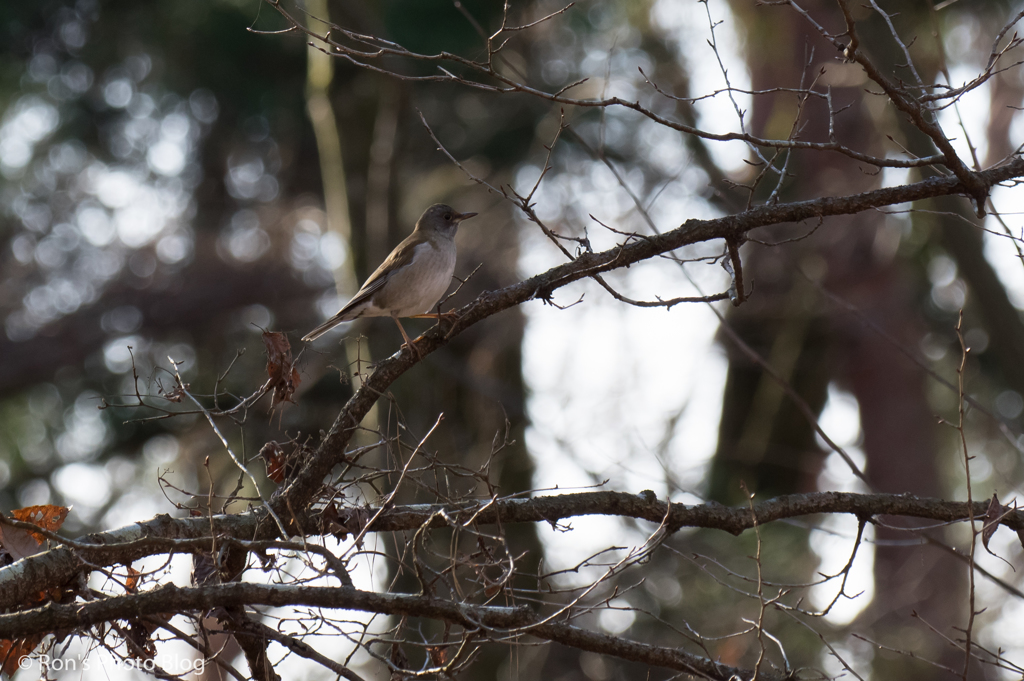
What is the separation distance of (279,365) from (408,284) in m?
1.75

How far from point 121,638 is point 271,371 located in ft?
3.74

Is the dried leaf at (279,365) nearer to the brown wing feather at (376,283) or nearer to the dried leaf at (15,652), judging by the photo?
the dried leaf at (15,652)

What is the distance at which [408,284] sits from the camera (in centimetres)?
532

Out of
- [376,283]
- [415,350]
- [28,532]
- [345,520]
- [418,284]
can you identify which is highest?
[376,283]

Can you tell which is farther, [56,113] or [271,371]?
[56,113]

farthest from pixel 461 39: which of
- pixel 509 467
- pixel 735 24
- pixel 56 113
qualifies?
pixel 56 113

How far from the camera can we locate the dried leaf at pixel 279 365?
11.9 ft

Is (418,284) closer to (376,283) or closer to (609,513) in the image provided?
(376,283)

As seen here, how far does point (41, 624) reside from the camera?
8.82 ft

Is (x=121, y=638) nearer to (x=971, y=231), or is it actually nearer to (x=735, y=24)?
(x=971, y=231)

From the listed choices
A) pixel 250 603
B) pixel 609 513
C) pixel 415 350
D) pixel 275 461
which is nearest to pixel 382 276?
pixel 415 350

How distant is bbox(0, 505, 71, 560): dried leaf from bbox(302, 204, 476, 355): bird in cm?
179

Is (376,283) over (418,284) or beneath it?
over

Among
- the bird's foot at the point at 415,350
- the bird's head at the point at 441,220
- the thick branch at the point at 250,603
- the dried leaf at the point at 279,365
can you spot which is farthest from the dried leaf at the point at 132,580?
the bird's head at the point at 441,220
